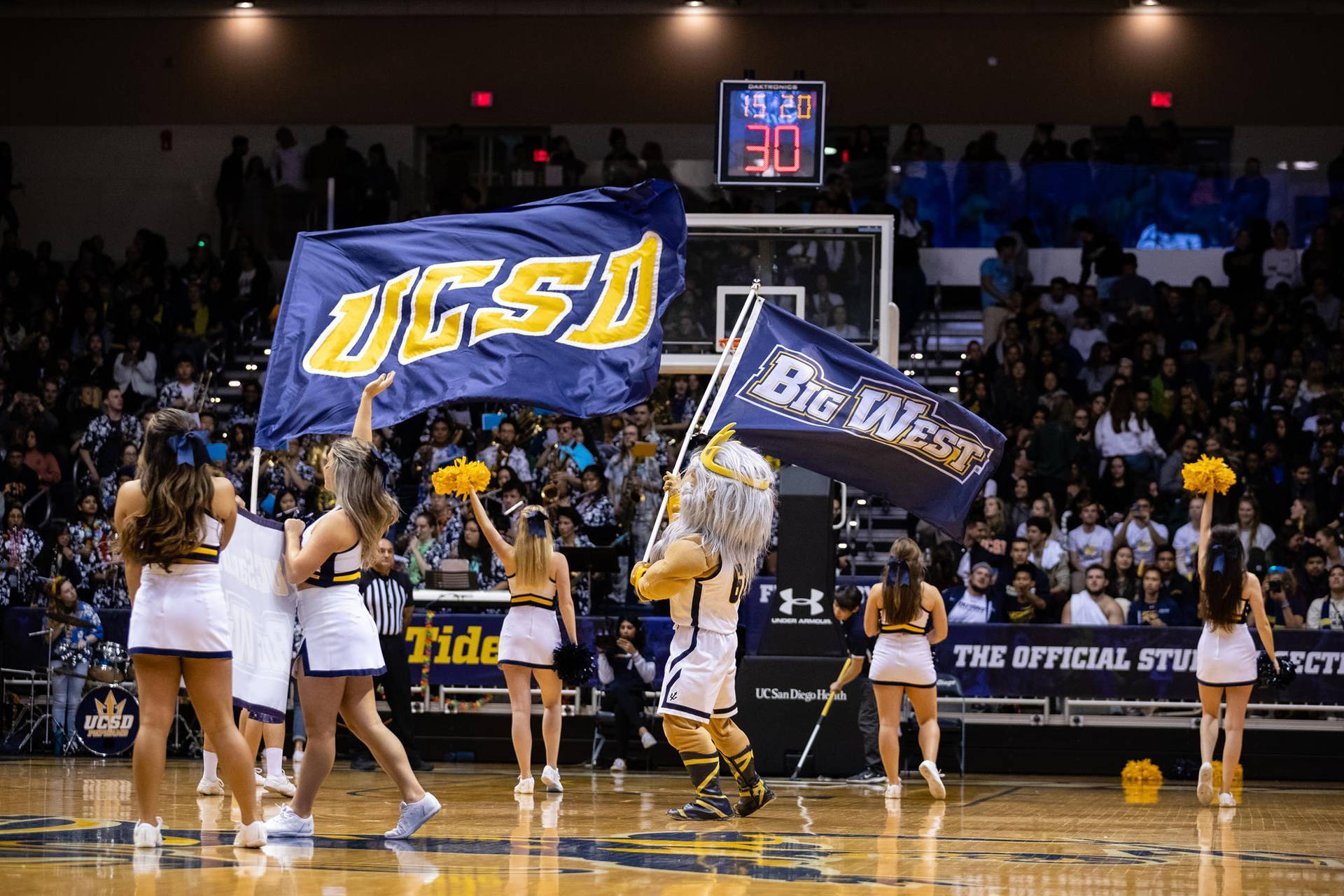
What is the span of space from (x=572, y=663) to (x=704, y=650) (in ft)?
7.96

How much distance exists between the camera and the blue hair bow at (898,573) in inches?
458

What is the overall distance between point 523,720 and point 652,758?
3639 mm

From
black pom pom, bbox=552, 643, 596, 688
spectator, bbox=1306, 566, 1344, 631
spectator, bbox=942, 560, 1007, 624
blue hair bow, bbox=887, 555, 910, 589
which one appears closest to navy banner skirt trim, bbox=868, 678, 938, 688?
blue hair bow, bbox=887, 555, 910, 589

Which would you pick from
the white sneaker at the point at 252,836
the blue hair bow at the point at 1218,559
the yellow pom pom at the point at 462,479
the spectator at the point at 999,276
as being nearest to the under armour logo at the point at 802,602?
the blue hair bow at the point at 1218,559

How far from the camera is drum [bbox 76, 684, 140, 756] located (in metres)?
14.9

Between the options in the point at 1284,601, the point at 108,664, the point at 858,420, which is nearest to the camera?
the point at 858,420

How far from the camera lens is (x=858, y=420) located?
11.2 metres

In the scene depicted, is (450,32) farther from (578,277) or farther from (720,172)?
(578,277)

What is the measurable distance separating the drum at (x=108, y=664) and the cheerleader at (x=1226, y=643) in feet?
30.5

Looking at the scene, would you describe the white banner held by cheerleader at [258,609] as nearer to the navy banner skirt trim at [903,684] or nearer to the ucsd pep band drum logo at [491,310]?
the ucsd pep band drum logo at [491,310]

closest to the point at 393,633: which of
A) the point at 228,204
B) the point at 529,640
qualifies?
the point at 529,640

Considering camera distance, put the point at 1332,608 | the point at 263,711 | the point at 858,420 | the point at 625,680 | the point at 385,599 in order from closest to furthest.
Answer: the point at 263,711, the point at 858,420, the point at 385,599, the point at 625,680, the point at 1332,608

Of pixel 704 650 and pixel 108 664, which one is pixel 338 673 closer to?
pixel 704 650

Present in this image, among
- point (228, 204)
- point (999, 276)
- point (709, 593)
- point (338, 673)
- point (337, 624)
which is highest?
point (228, 204)
